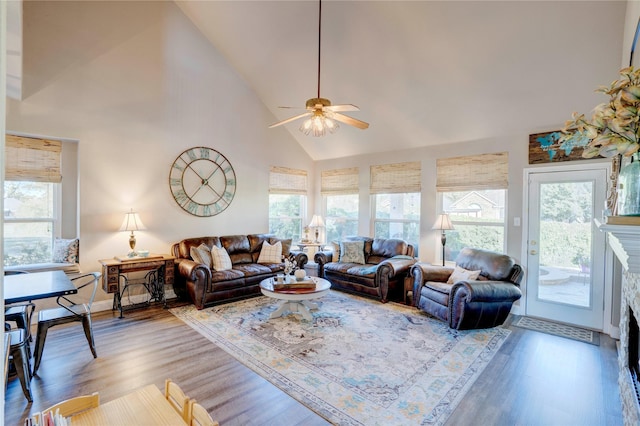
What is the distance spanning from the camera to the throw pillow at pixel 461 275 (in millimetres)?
4102

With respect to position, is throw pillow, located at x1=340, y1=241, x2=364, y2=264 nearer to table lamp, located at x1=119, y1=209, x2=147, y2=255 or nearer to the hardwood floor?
the hardwood floor

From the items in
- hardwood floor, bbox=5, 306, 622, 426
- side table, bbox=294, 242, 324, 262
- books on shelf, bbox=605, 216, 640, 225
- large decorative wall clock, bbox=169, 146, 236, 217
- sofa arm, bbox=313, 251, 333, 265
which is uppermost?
large decorative wall clock, bbox=169, 146, 236, 217

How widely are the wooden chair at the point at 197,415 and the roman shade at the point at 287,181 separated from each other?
531 cm

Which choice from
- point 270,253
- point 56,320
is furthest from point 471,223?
point 56,320

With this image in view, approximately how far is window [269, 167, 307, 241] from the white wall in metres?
0.84

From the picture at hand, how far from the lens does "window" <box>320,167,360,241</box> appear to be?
21.6 ft

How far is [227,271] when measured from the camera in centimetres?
481

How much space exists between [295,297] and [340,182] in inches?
137

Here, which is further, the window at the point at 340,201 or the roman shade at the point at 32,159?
the window at the point at 340,201

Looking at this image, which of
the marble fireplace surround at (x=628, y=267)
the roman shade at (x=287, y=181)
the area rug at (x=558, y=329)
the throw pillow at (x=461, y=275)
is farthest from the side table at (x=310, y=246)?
the marble fireplace surround at (x=628, y=267)

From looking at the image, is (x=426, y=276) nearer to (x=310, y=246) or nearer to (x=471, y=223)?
(x=471, y=223)

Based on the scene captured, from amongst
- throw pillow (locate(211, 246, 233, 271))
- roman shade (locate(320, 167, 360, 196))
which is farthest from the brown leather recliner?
throw pillow (locate(211, 246, 233, 271))

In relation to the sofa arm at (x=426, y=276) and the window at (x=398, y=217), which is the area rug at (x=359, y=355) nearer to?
the sofa arm at (x=426, y=276)

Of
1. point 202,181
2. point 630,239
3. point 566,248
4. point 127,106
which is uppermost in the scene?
point 127,106
